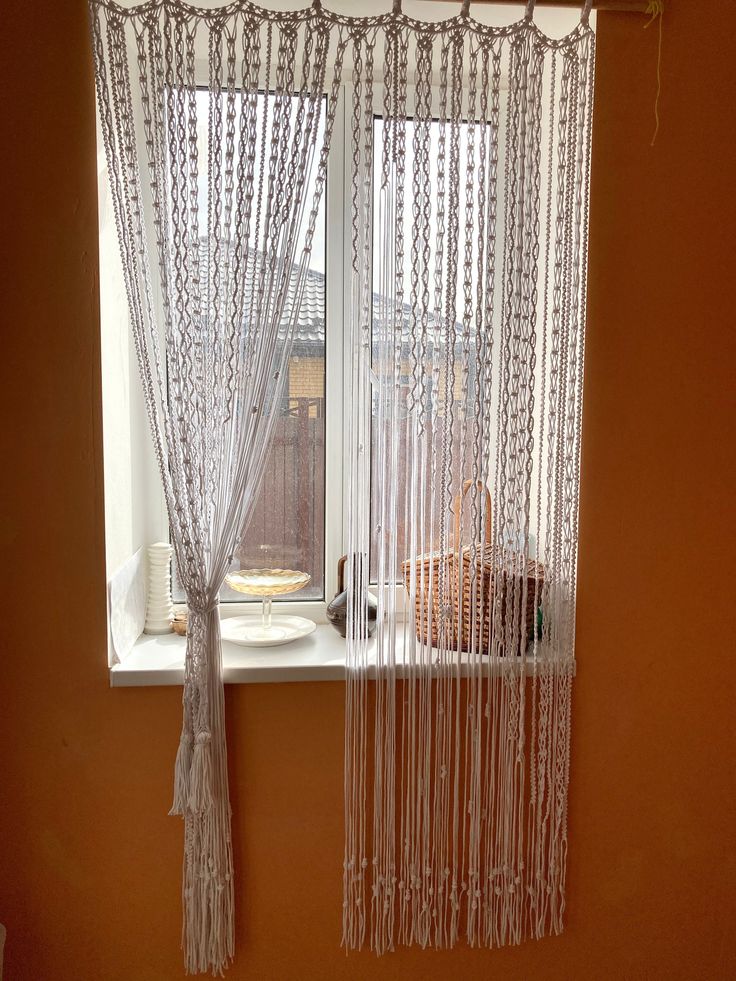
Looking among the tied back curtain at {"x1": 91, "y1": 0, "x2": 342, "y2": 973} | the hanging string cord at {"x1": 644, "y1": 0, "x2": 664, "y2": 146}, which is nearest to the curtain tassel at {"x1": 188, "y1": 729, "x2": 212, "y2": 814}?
the tied back curtain at {"x1": 91, "y1": 0, "x2": 342, "y2": 973}

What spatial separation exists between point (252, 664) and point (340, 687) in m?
0.19

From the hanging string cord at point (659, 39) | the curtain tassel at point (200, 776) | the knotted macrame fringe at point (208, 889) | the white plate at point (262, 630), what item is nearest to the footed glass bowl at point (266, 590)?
the white plate at point (262, 630)

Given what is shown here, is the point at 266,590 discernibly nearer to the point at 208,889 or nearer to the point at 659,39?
the point at 208,889

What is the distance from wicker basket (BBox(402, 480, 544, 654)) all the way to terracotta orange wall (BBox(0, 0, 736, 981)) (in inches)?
6.4

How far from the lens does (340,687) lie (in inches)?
61.1

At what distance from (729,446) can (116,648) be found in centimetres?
133

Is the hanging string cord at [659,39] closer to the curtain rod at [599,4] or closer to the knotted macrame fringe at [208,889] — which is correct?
the curtain rod at [599,4]

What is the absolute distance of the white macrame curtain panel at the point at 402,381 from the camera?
55.3 inches

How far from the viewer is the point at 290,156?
4.63 feet

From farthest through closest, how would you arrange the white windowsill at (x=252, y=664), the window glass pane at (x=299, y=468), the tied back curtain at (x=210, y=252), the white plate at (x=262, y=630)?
the window glass pane at (x=299, y=468) → the white plate at (x=262, y=630) → the white windowsill at (x=252, y=664) → the tied back curtain at (x=210, y=252)

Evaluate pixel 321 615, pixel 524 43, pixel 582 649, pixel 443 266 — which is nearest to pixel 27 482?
pixel 321 615

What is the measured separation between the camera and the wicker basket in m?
1.52

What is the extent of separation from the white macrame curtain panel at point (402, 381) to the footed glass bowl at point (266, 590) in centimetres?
16

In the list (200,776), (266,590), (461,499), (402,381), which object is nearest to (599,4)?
(402,381)
